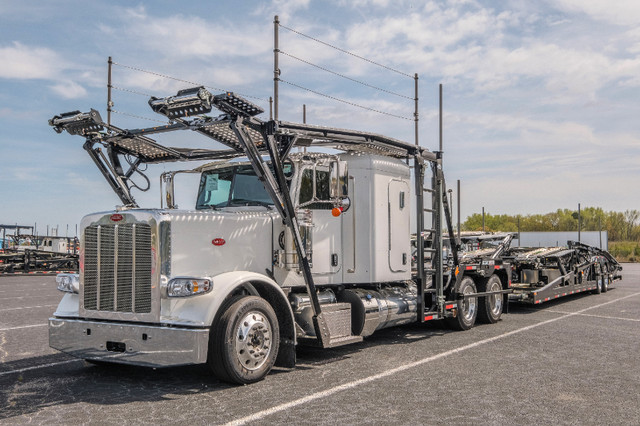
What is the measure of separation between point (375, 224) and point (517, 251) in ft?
28.8

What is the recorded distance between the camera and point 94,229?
6836 millimetres

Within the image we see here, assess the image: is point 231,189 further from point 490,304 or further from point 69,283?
point 490,304

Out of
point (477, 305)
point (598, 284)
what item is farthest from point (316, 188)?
point (598, 284)

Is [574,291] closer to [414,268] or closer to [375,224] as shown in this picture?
[414,268]

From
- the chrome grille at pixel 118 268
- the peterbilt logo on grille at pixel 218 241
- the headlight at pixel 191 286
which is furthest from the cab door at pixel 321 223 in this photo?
the chrome grille at pixel 118 268

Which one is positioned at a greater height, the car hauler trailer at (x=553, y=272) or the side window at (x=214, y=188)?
the side window at (x=214, y=188)

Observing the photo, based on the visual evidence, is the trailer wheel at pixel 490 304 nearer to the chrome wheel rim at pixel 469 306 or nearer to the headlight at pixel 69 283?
the chrome wheel rim at pixel 469 306

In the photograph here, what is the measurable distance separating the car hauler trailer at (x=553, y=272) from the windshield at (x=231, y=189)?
7.56 metres

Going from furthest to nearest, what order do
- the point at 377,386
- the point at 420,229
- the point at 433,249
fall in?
the point at 433,249, the point at 420,229, the point at 377,386

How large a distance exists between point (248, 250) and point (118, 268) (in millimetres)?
1461

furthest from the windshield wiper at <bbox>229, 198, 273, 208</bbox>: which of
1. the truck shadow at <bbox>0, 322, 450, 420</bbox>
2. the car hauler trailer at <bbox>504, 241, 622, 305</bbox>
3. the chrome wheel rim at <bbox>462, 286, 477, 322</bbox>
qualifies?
the car hauler trailer at <bbox>504, 241, 622, 305</bbox>

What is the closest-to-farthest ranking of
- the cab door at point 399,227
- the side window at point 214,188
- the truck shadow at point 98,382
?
the truck shadow at point 98,382 < the side window at point 214,188 < the cab door at point 399,227

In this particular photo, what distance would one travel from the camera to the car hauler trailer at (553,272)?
540 inches

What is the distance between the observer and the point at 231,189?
8.13 meters
